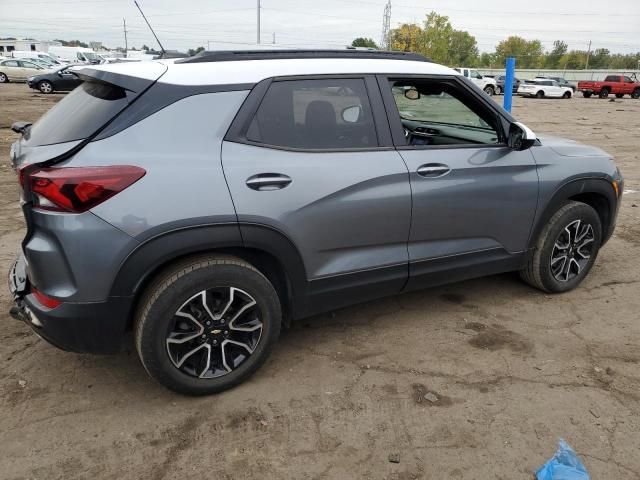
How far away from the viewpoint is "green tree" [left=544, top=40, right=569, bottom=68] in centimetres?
10869

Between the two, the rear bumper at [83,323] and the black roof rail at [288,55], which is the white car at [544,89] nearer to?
the black roof rail at [288,55]

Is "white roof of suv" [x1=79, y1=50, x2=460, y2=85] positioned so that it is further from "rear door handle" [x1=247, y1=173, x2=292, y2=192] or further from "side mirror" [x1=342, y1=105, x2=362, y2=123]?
"rear door handle" [x1=247, y1=173, x2=292, y2=192]

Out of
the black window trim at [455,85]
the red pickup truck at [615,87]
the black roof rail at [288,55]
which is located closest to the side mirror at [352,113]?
the black window trim at [455,85]

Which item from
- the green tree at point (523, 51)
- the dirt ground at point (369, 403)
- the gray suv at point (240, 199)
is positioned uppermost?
the green tree at point (523, 51)

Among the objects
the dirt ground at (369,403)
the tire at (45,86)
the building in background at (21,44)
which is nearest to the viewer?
the dirt ground at (369,403)

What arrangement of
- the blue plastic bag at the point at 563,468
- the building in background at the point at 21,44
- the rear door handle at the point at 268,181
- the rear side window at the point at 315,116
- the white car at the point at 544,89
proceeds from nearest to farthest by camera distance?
the blue plastic bag at the point at 563,468
the rear door handle at the point at 268,181
the rear side window at the point at 315,116
the white car at the point at 544,89
the building in background at the point at 21,44

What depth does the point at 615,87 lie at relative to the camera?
3766 cm

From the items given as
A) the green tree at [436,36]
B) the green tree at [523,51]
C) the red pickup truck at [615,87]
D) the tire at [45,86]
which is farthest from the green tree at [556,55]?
the tire at [45,86]

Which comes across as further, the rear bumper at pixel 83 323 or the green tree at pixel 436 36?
the green tree at pixel 436 36

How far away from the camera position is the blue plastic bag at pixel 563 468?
92.4 inches

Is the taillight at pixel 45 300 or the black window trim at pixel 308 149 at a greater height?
the black window trim at pixel 308 149

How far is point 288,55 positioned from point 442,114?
4.86 ft

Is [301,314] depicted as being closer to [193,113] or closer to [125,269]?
[125,269]

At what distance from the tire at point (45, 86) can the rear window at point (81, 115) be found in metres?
24.7
